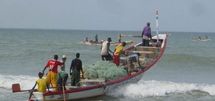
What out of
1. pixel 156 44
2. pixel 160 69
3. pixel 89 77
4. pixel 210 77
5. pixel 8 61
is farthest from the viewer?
pixel 8 61

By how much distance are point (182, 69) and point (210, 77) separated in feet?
14.4

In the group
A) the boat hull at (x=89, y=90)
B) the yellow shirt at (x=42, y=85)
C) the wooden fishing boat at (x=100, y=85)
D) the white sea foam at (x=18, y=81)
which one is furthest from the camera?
the white sea foam at (x=18, y=81)

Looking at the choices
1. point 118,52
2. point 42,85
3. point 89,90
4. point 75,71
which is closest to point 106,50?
point 118,52

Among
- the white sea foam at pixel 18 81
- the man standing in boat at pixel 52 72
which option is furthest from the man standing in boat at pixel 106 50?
the white sea foam at pixel 18 81

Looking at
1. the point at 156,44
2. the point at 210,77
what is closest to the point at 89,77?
the point at 156,44

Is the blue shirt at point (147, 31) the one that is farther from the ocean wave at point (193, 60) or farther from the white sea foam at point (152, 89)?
the ocean wave at point (193, 60)

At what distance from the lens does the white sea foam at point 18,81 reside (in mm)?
22078

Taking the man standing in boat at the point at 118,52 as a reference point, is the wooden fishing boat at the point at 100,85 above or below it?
below

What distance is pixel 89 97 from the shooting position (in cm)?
1678

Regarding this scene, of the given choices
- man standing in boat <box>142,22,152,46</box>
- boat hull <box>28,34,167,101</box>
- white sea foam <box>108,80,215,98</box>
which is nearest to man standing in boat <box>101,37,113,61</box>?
boat hull <box>28,34,167,101</box>

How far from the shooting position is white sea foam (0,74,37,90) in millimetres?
22078

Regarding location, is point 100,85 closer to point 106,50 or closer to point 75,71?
point 75,71

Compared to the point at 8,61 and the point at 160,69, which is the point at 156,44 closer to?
the point at 160,69

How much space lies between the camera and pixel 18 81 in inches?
916
